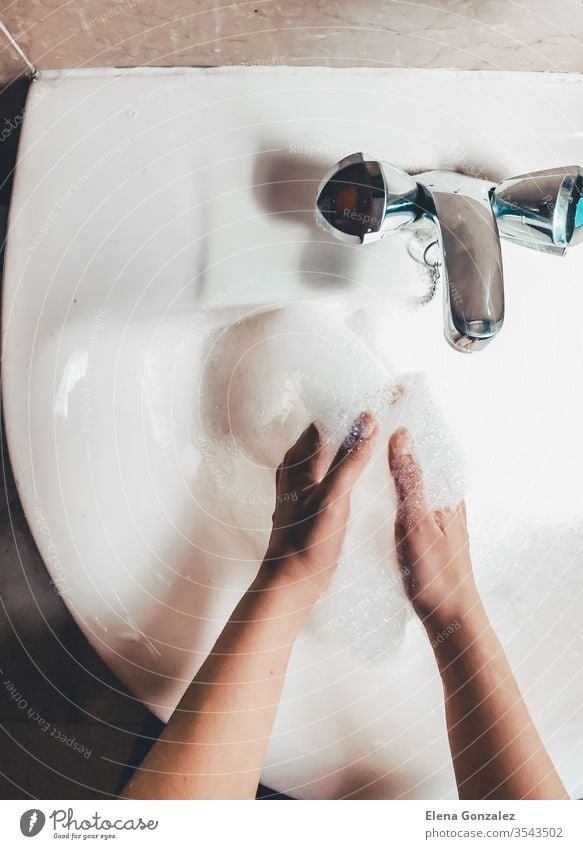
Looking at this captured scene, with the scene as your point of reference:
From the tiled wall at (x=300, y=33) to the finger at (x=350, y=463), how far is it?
0.72 ft

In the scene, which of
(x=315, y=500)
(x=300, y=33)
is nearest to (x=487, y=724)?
(x=315, y=500)

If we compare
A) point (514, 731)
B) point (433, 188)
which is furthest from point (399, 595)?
point (433, 188)

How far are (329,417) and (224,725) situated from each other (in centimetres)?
19

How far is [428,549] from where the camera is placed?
0.39m

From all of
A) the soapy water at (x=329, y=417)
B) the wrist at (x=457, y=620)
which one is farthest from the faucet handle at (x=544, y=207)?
the wrist at (x=457, y=620)

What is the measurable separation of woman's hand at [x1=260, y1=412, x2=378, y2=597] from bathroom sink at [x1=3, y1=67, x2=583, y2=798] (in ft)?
0.10

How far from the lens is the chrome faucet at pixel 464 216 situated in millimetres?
270

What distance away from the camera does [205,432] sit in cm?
36

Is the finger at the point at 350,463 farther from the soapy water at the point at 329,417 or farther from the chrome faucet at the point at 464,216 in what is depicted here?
the chrome faucet at the point at 464,216

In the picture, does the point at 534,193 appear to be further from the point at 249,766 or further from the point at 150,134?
the point at 249,766

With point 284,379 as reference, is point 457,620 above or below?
below

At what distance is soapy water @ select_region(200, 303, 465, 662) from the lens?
363mm

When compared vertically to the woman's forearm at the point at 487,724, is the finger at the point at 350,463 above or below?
above

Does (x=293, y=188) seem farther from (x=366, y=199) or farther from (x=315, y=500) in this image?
→ (x=315, y=500)
